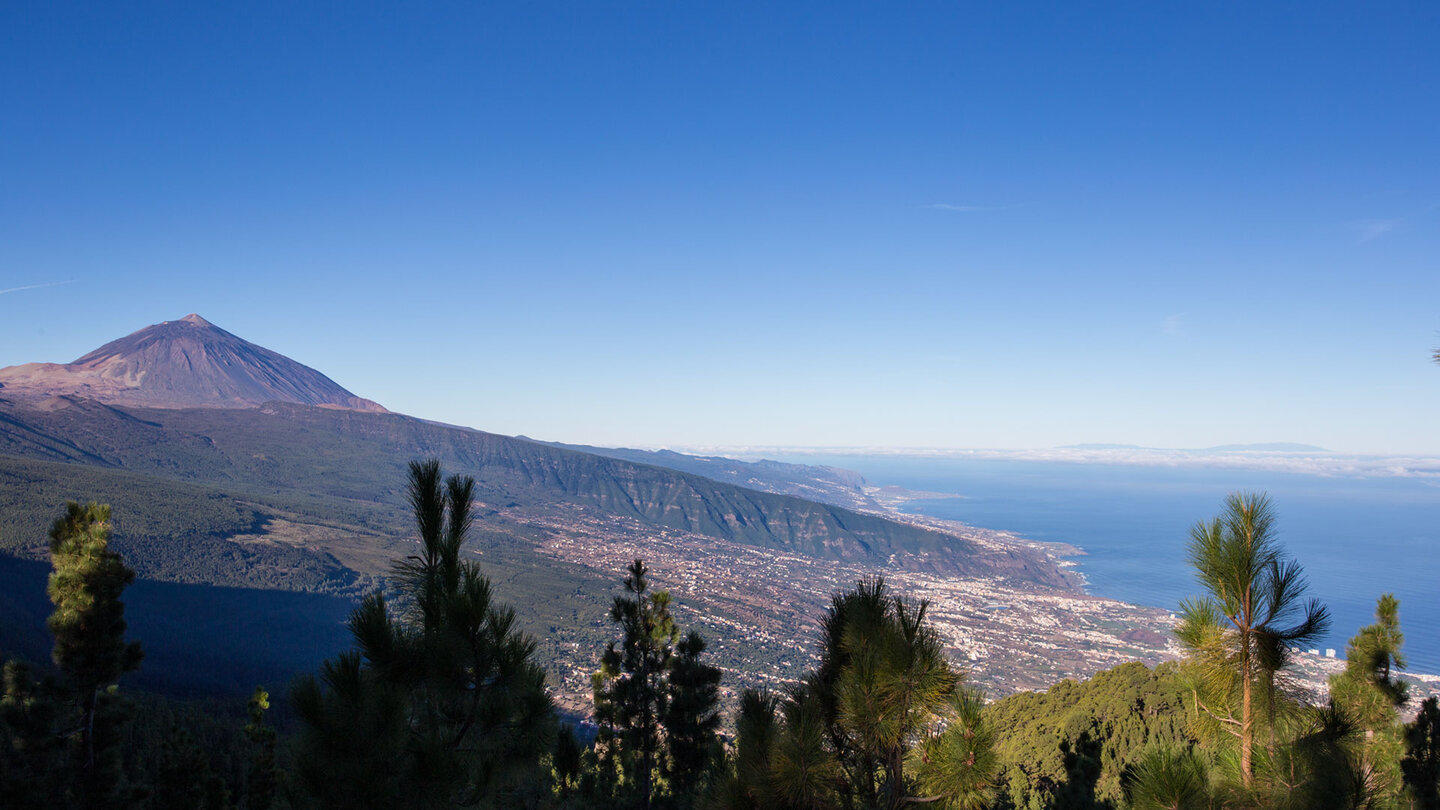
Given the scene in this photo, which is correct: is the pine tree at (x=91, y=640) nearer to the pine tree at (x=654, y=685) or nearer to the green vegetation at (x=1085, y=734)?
the pine tree at (x=654, y=685)

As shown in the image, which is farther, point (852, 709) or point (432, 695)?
point (432, 695)

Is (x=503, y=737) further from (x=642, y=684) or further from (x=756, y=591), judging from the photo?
(x=756, y=591)

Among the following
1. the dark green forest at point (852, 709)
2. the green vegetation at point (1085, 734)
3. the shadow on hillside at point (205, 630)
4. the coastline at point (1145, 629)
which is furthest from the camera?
the shadow on hillside at point (205, 630)

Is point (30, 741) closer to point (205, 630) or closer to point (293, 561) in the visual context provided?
point (205, 630)

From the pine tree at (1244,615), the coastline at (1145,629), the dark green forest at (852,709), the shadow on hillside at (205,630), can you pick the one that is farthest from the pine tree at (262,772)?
the shadow on hillside at (205,630)

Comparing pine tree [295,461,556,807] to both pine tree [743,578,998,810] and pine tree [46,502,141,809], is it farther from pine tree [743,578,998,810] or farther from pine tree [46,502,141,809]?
pine tree [46,502,141,809]

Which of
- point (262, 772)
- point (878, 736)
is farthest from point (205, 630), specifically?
point (878, 736)

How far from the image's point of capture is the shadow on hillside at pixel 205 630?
58.7 m

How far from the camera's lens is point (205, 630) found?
91062 millimetres

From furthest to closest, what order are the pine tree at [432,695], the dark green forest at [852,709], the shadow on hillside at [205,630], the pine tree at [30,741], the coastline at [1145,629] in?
1. the shadow on hillside at [205,630]
2. the pine tree at [30,741]
3. the pine tree at [432,695]
4. the coastline at [1145,629]
5. the dark green forest at [852,709]

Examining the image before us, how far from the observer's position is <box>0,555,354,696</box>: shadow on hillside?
2312 inches

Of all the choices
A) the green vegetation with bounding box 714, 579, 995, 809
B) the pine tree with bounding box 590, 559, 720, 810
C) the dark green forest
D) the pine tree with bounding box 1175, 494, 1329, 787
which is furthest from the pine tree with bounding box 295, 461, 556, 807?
the pine tree with bounding box 590, 559, 720, 810

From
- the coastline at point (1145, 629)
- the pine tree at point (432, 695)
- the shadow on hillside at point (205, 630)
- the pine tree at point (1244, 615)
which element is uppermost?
the pine tree at point (1244, 615)

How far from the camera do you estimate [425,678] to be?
183 inches
